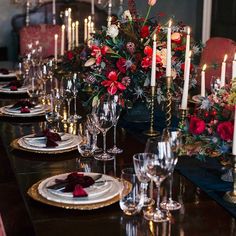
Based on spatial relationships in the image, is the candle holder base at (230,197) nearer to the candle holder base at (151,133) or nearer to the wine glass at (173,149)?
the wine glass at (173,149)

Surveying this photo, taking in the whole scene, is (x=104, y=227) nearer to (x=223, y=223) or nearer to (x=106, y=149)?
(x=223, y=223)

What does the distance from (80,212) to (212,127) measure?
1.48 feet

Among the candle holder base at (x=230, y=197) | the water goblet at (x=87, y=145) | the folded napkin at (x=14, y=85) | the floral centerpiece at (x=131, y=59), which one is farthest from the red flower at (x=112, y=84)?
the folded napkin at (x=14, y=85)

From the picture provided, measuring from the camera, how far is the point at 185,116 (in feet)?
5.88

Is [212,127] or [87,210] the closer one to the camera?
[87,210]

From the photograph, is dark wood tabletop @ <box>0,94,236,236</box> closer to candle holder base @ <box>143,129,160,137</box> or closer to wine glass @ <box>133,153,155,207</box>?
wine glass @ <box>133,153,155,207</box>

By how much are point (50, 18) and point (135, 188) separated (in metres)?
4.85

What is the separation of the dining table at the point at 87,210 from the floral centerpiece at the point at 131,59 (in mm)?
276

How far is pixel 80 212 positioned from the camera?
1.30 m

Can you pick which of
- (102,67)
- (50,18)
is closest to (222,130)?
(102,67)

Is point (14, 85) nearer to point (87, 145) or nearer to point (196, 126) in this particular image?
point (87, 145)

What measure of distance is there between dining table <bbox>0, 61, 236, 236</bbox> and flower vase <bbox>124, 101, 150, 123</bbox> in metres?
0.32

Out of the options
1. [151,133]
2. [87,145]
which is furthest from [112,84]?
[87,145]

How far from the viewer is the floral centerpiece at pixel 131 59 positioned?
2.06 meters
